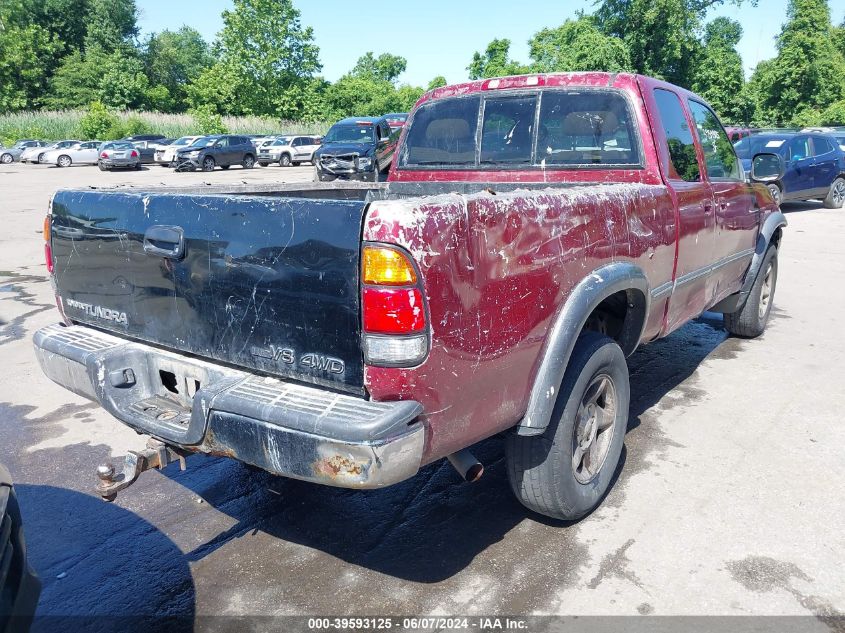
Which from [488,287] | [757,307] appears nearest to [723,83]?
[757,307]

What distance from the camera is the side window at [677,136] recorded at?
403 centimetres

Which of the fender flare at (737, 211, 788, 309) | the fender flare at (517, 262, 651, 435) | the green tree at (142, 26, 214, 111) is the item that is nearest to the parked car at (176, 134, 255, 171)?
the fender flare at (737, 211, 788, 309)

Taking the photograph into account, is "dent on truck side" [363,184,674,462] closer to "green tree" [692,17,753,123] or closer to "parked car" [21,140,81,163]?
"parked car" [21,140,81,163]

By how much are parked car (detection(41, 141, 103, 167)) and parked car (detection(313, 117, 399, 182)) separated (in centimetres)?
1995

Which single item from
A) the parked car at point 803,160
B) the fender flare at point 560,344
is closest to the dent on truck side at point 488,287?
the fender flare at point 560,344

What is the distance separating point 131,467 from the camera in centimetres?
262

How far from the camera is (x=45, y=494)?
3.64 metres

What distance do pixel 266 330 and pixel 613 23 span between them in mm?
38760

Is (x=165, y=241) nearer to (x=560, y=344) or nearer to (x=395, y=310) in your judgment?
(x=395, y=310)

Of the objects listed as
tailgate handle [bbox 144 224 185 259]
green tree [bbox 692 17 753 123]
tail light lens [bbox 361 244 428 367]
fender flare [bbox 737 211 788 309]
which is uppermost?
green tree [bbox 692 17 753 123]

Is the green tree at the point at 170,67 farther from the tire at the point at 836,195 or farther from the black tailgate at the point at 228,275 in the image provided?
the black tailgate at the point at 228,275

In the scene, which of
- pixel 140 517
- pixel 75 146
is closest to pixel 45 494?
pixel 140 517

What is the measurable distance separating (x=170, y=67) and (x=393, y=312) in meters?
76.7

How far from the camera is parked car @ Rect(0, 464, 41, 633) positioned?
1.85 m
